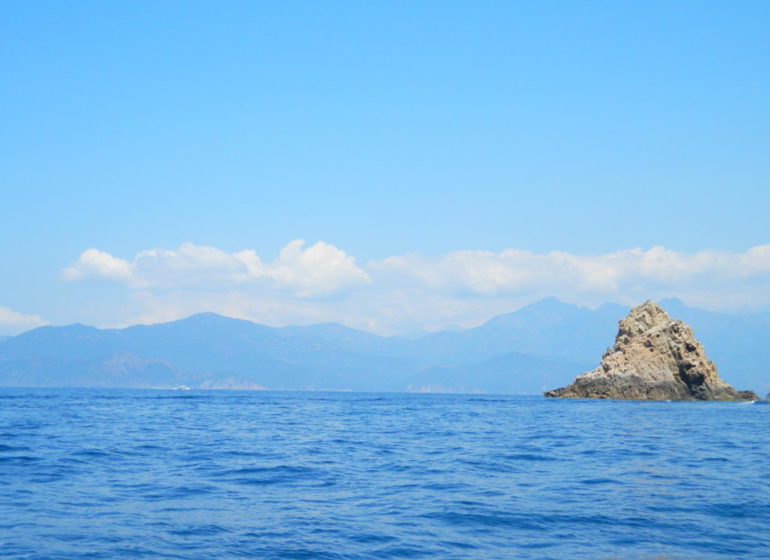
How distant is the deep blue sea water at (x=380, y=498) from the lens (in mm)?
17359

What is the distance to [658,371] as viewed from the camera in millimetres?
119688

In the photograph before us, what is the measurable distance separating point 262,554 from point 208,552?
1389 millimetres

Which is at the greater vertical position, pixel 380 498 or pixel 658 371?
pixel 658 371

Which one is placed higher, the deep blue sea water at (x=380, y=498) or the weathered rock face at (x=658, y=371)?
the weathered rock face at (x=658, y=371)

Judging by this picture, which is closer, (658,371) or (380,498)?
(380,498)

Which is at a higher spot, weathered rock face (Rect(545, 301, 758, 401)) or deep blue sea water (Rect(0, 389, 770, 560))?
weathered rock face (Rect(545, 301, 758, 401))

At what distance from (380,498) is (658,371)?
358 feet

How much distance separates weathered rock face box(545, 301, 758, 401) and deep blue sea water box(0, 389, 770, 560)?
81521 mm

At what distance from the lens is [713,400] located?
118 meters

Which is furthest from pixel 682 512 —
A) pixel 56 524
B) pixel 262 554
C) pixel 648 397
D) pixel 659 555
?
pixel 648 397

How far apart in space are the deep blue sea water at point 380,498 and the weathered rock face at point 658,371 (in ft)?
267

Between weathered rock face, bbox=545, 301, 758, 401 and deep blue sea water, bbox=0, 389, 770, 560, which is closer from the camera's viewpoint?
deep blue sea water, bbox=0, 389, 770, 560

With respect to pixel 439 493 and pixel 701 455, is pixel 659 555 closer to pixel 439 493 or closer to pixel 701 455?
pixel 439 493

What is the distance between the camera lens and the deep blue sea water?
57.0 feet
